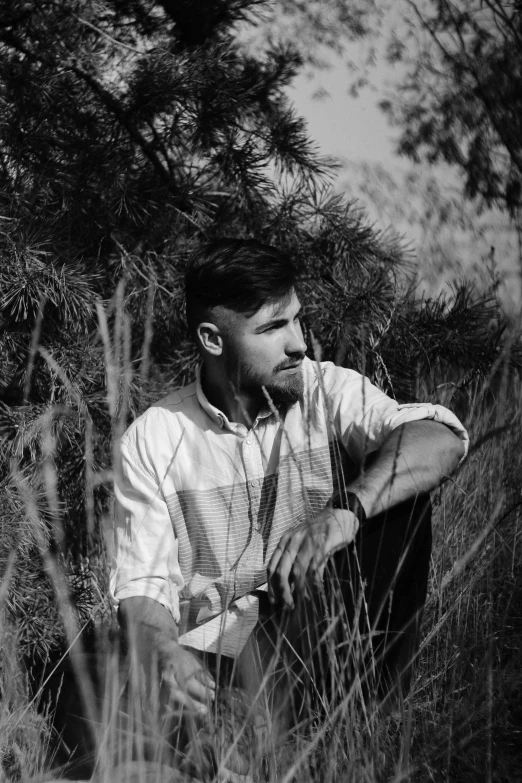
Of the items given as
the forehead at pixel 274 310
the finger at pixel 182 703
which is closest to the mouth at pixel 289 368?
the forehead at pixel 274 310

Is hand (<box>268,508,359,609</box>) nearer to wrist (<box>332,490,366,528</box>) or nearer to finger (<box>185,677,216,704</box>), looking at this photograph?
wrist (<box>332,490,366,528</box>)

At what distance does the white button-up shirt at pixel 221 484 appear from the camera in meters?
1.69

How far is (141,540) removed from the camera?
1.65m

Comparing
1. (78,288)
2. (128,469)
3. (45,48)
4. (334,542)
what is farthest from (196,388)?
(45,48)

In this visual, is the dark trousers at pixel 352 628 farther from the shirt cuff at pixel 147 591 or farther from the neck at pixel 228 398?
the neck at pixel 228 398

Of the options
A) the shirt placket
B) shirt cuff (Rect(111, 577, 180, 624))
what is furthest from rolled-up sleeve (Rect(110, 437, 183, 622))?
the shirt placket

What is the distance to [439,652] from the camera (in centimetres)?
167

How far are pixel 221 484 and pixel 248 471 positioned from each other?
7 centimetres

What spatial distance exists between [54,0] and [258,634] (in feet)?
5.95

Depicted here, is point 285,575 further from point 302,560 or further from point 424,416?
point 424,416

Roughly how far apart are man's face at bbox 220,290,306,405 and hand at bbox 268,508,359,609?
0.63 metres

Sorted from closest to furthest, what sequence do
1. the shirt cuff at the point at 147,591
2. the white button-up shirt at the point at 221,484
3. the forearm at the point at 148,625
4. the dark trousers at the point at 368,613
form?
the dark trousers at the point at 368,613
the forearm at the point at 148,625
the shirt cuff at the point at 147,591
the white button-up shirt at the point at 221,484

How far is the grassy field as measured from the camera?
41.3 inches

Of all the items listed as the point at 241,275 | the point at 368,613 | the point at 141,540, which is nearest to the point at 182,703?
the point at 368,613
